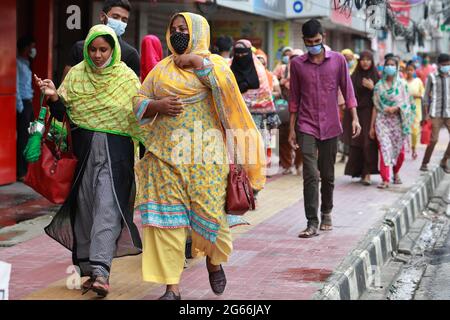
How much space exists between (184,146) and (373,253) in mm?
2696

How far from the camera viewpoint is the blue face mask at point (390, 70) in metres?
11.6

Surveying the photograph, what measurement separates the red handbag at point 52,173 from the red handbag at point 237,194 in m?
1.03

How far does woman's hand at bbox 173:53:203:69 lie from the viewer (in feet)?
17.5

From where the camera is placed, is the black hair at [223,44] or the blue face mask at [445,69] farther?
the blue face mask at [445,69]

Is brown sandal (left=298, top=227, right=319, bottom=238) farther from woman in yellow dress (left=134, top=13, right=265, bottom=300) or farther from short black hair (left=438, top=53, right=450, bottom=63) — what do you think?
short black hair (left=438, top=53, right=450, bottom=63)

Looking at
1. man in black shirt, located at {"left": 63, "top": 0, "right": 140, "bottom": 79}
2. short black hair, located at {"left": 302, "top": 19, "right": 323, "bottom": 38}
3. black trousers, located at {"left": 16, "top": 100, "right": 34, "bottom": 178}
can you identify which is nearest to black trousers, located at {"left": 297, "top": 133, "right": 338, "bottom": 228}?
short black hair, located at {"left": 302, "top": 19, "right": 323, "bottom": 38}

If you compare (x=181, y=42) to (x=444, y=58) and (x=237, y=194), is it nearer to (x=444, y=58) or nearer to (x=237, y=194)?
(x=237, y=194)

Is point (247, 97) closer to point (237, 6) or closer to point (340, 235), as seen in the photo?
point (340, 235)

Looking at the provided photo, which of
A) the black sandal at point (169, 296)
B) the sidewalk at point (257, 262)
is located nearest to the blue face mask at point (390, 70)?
the sidewalk at point (257, 262)

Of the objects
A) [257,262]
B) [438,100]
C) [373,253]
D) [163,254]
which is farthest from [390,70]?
[163,254]

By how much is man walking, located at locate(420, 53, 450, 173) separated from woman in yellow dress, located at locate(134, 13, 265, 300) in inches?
359

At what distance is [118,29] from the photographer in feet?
20.1

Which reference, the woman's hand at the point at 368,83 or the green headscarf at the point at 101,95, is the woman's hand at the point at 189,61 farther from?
the woman's hand at the point at 368,83
